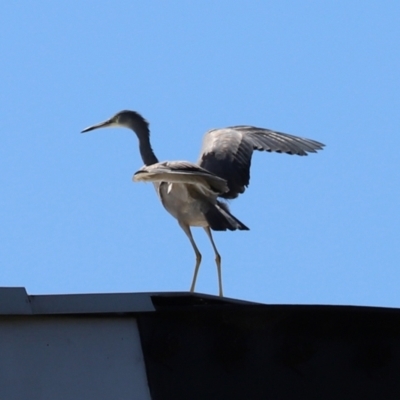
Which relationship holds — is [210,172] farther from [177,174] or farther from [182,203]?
[177,174]

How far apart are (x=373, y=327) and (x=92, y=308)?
1002 mm

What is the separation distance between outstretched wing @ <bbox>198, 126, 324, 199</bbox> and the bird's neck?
62 centimetres

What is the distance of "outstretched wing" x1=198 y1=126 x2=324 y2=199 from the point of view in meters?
10.2

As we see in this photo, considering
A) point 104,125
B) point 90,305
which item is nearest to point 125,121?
point 104,125

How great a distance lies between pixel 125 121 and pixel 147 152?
72 cm

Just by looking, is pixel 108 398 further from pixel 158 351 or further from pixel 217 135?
pixel 217 135

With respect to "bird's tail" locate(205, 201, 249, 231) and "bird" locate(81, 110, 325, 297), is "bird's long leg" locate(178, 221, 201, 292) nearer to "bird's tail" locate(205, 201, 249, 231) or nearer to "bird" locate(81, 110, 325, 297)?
"bird" locate(81, 110, 325, 297)

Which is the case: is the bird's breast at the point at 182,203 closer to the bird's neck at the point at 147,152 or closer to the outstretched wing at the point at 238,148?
the outstretched wing at the point at 238,148

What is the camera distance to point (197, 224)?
1032cm

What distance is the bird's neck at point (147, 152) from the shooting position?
1156 cm

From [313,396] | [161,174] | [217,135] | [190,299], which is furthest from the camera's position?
[217,135]

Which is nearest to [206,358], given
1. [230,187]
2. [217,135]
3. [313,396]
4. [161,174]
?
[313,396]

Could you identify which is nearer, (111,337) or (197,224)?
(111,337)

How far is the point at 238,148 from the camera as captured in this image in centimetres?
1075
